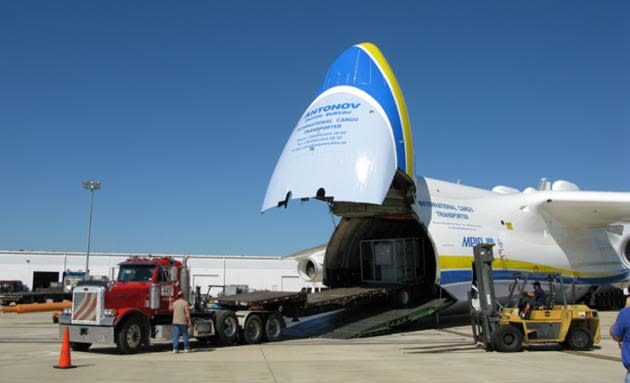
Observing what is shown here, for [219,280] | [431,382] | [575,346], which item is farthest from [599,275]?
[219,280]

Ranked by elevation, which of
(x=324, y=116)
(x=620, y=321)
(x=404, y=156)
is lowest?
(x=620, y=321)

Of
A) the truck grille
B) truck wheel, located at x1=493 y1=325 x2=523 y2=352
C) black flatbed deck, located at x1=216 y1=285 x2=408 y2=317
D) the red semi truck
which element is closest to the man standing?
the red semi truck

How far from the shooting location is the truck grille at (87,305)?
1370cm

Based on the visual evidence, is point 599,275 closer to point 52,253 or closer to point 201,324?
point 201,324

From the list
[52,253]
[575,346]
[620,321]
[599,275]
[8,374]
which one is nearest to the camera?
[620,321]

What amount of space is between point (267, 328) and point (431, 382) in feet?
23.3

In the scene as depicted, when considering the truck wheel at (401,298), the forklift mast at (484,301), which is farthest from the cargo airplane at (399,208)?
→ the forklift mast at (484,301)

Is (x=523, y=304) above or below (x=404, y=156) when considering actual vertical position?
below

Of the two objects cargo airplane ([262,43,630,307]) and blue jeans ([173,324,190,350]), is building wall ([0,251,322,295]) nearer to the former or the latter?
cargo airplane ([262,43,630,307])

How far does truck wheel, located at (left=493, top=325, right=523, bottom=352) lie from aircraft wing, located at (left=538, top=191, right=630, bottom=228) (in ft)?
33.0

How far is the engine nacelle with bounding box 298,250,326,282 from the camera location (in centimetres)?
2227

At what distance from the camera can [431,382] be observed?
980 centimetres

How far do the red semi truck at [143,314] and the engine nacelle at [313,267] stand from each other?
5.90 m

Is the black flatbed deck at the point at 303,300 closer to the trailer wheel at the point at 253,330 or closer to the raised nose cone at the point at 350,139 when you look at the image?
the trailer wheel at the point at 253,330
